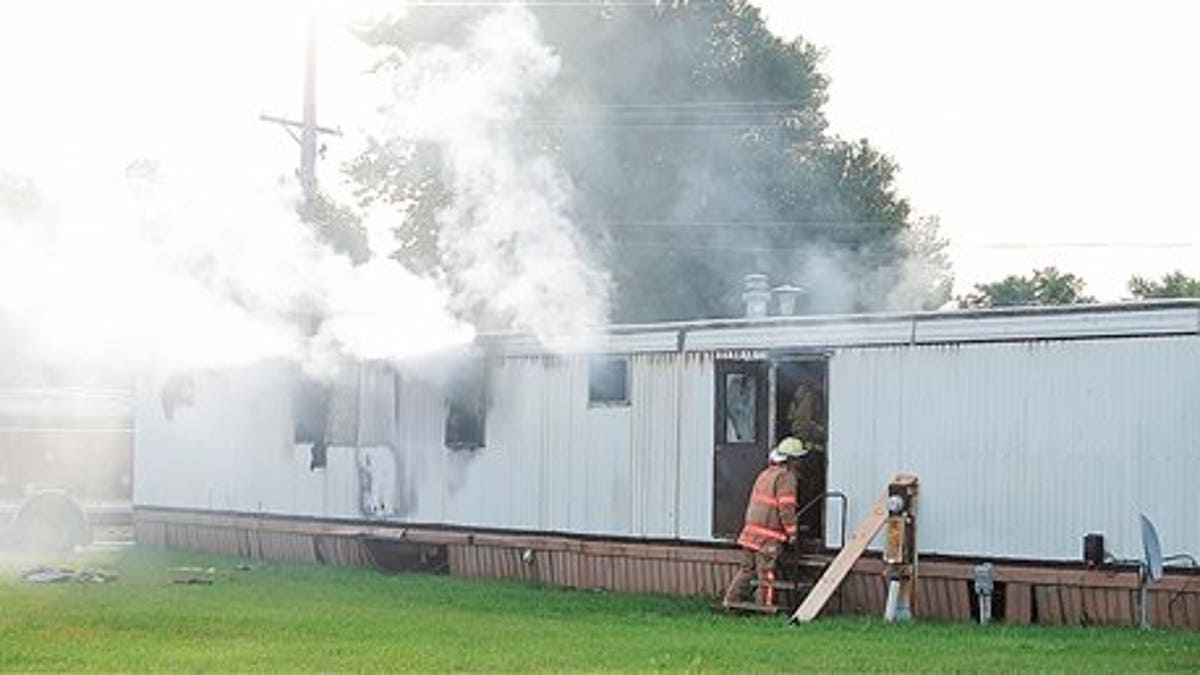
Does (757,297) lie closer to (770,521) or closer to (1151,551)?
(770,521)

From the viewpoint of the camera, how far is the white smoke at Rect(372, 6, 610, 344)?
29.2 m

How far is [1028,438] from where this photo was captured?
20844 mm

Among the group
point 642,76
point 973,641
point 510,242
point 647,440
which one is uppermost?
point 642,76

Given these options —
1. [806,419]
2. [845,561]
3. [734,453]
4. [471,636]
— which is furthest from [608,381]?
[471,636]

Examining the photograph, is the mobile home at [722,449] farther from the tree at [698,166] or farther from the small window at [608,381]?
the tree at [698,166]

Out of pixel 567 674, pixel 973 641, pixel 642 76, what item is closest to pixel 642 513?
pixel 973 641

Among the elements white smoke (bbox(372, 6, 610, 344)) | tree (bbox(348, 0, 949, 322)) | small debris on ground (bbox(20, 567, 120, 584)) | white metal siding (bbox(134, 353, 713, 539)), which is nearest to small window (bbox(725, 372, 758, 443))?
white metal siding (bbox(134, 353, 713, 539))

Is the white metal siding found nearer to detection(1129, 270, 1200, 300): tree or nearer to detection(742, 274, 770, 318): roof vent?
detection(742, 274, 770, 318): roof vent

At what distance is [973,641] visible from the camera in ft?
59.5

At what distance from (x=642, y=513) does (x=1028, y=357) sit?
570 cm

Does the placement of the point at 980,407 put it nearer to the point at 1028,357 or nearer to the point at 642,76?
the point at 1028,357

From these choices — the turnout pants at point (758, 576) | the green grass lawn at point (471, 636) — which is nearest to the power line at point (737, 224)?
the green grass lawn at point (471, 636)

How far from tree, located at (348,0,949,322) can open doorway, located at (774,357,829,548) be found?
18.2m

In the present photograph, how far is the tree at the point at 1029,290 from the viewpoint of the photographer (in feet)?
183
